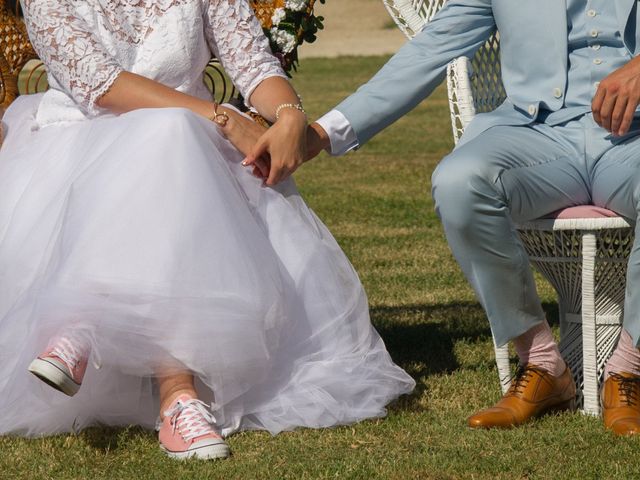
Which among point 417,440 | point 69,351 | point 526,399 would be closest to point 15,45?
point 69,351

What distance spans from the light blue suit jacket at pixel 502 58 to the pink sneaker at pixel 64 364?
43.7 inches

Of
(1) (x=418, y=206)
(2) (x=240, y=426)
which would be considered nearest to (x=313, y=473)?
(2) (x=240, y=426)

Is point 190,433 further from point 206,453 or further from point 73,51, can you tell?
point 73,51

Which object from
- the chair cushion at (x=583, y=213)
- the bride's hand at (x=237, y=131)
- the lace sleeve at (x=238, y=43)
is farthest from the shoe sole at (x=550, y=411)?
the lace sleeve at (x=238, y=43)

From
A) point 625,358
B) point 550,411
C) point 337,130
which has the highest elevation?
point 337,130

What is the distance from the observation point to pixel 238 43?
392 centimetres

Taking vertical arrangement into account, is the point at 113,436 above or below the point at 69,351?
below

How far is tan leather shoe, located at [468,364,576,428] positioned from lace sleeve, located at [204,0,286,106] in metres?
1.25

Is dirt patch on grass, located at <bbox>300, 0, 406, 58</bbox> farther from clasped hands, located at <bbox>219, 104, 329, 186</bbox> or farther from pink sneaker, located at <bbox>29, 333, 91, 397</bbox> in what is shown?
pink sneaker, located at <bbox>29, 333, 91, 397</bbox>

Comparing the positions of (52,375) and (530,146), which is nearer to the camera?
(52,375)

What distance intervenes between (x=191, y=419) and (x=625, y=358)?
4.03ft

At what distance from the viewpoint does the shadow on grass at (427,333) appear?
4.28 m

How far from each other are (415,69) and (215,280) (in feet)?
3.27

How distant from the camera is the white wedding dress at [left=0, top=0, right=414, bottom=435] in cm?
327
